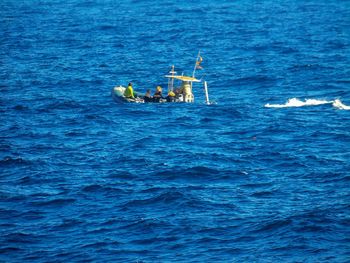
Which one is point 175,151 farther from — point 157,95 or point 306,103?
point 306,103

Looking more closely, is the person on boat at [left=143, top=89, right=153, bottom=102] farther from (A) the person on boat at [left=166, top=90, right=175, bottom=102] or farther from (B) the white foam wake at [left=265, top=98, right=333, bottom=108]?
(B) the white foam wake at [left=265, top=98, right=333, bottom=108]

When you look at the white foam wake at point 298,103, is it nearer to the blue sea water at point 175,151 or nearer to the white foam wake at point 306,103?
the white foam wake at point 306,103

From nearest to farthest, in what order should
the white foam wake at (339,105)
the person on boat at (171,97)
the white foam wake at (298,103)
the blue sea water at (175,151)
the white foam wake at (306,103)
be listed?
the blue sea water at (175,151) → the white foam wake at (339,105) → the white foam wake at (306,103) → the white foam wake at (298,103) → the person on boat at (171,97)

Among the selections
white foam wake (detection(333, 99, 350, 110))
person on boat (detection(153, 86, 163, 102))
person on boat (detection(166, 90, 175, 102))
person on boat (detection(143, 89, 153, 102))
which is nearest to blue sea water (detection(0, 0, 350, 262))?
white foam wake (detection(333, 99, 350, 110))

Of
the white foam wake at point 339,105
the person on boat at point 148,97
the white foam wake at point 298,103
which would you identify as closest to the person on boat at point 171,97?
the person on boat at point 148,97

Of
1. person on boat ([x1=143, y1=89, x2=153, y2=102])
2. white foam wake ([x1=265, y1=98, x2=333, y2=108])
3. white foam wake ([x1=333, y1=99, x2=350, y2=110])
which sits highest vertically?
person on boat ([x1=143, y1=89, x2=153, y2=102])

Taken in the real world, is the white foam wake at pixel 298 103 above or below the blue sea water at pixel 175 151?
below

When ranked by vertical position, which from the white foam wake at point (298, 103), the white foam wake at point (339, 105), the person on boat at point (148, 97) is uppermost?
the person on boat at point (148, 97)

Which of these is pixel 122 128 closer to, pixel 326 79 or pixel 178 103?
pixel 178 103

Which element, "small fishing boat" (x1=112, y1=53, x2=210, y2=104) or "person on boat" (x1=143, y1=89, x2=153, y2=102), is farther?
"person on boat" (x1=143, y1=89, x2=153, y2=102)
